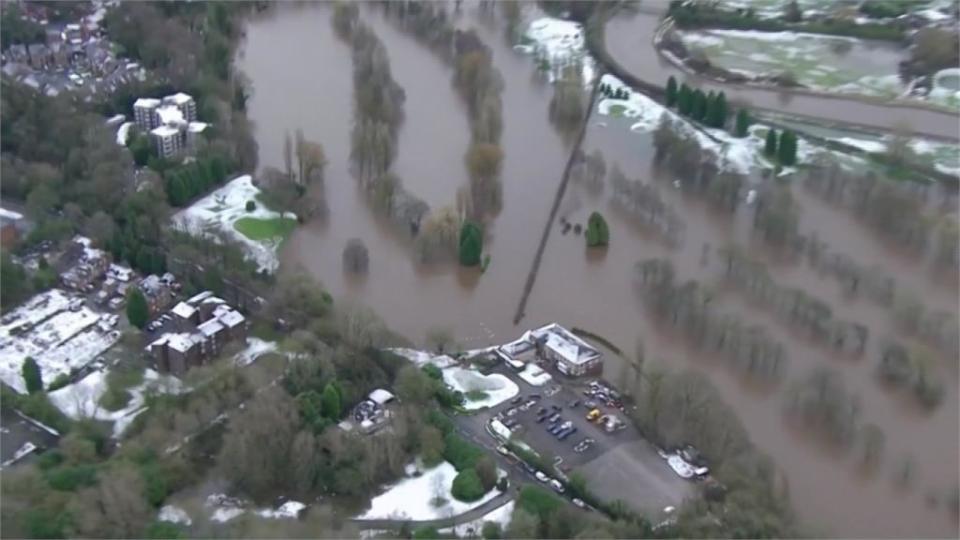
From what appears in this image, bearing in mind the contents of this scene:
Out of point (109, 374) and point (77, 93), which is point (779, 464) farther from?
point (77, 93)

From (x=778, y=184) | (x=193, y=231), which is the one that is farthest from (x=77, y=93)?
(x=778, y=184)

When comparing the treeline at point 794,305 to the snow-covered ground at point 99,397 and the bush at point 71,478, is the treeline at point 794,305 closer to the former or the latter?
the snow-covered ground at point 99,397

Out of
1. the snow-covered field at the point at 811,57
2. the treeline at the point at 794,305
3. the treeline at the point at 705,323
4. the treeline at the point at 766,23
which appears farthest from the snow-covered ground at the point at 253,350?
the treeline at the point at 766,23

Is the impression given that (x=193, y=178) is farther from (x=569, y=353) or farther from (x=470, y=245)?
(x=569, y=353)

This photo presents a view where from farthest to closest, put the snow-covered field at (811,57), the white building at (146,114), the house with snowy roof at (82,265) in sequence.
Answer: the snow-covered field at (811,57)
the white building at (146,114)
the house with snowy roof at (82,265)

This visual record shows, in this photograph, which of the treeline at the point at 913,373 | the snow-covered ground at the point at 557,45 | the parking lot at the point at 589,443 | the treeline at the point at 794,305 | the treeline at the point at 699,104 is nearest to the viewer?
the parking lot at the point at 589,443
